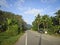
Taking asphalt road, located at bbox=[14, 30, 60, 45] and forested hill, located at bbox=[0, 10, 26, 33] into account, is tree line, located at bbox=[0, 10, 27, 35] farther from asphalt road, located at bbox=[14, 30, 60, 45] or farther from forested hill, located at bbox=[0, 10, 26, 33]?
asphalt road, located at bbox=[14, 30, 60, 45]

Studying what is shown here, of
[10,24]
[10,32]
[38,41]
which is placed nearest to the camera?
[38,41]

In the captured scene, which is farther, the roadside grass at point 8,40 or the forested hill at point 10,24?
the forested hill at point 10,24

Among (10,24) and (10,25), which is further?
(10,24)

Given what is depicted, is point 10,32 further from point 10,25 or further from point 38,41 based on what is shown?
point 38,41

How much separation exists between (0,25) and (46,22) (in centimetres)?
3282

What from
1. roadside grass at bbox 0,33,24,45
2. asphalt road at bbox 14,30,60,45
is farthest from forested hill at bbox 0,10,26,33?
asphalt road at bbox 14,30,60,45

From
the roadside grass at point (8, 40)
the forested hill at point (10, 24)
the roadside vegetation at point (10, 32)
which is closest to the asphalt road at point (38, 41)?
the roadside grass at point (8, 40)

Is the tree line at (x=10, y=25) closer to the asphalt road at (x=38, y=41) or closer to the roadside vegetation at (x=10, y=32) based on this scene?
the roadside vegetation at (x=10, y=32)

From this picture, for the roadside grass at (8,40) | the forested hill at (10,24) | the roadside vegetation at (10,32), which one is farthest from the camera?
the forested hill at (10,24)

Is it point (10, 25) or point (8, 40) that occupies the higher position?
point (10, 25)

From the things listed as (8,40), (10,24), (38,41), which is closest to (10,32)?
(10,24)

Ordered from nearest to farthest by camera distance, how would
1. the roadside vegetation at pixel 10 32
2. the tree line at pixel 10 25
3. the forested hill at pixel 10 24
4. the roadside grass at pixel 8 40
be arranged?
the roadside grass at pixel 8 40 < the roadside vegetation at pixel 10 32 < the tree line at pixel 10 25 < the forested hill at pixel 10 24

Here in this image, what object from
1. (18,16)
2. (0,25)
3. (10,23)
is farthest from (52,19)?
(10,23)

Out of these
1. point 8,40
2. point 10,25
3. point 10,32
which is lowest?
point 8,40
